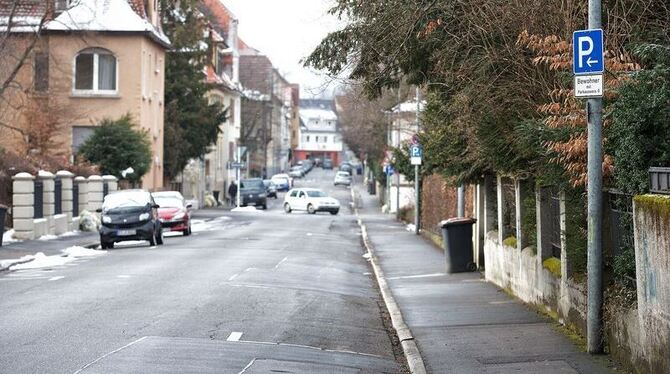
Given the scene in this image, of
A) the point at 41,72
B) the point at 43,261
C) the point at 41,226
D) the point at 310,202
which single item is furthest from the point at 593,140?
the point at 310,202

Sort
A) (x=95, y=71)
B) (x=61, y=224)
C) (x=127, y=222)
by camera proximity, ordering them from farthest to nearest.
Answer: (x=95, y=71) → (x=61, y=224) → (x=127, y=222)

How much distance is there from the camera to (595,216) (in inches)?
445

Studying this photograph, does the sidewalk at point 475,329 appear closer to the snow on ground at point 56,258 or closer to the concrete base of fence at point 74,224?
the snow on ground at point 56,258

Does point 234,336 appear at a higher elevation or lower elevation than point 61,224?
lower

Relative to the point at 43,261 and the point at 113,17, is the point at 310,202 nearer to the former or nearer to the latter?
the point at 113,17

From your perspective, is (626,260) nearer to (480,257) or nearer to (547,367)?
(547,367)

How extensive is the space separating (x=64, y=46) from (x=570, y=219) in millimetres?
43005

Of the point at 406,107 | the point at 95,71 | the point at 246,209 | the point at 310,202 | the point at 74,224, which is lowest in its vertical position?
the point at 74,224

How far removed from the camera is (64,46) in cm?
5269

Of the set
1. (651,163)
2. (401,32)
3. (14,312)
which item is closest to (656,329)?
(651,163)

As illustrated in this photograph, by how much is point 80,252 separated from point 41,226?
19.9ft

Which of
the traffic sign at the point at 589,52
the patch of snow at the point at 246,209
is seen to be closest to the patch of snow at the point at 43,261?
the traffic sign at the point at 589,52

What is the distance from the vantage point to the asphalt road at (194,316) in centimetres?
1088

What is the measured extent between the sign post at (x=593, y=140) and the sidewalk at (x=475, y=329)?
0.44 m
